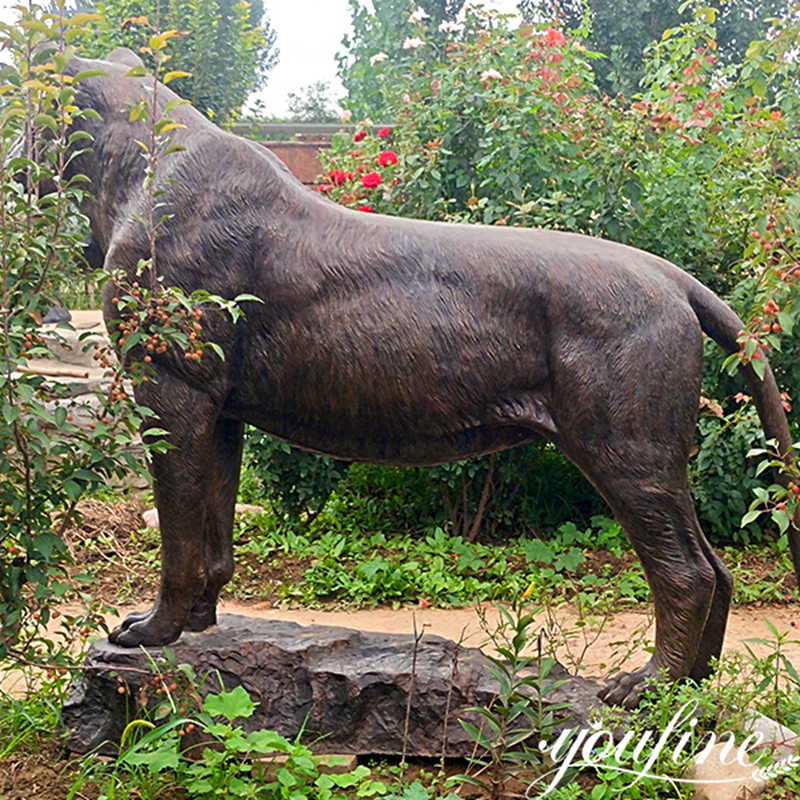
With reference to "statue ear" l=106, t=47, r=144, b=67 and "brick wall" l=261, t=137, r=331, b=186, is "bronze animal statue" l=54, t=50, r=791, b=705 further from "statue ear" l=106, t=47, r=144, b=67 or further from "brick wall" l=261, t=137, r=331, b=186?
"brick wall" l=261, t=137, r=331, b=186

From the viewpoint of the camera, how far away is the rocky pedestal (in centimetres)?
309

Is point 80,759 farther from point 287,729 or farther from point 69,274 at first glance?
point 69,274

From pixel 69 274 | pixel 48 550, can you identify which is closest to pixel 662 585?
pixel 48 550

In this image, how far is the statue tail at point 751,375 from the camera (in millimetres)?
3004

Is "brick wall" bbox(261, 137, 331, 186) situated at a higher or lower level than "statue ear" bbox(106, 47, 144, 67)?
lower

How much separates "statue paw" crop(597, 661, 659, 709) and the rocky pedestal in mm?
50

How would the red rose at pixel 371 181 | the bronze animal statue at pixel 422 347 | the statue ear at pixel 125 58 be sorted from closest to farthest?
the bronze animal statue at pixel 422 347 < the statue ear at pixel 125 58 < the red rose at pixel 371 181

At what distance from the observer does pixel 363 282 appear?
2986mm

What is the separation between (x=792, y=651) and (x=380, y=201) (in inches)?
162

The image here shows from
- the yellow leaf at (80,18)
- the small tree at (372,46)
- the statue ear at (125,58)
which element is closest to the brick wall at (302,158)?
the small tree at (372,46)

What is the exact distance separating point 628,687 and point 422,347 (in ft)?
3.98

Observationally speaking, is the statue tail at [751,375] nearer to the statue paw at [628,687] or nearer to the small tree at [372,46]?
the statue paw at [628,687]

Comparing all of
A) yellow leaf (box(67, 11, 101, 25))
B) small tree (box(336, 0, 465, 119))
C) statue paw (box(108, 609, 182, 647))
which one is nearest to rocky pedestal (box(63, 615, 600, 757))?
statue paw (box(108, 609, 182, 647))

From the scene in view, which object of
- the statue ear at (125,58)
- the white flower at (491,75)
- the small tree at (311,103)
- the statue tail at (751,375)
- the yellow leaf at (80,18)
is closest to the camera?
the yellow leaf at (80,18)
